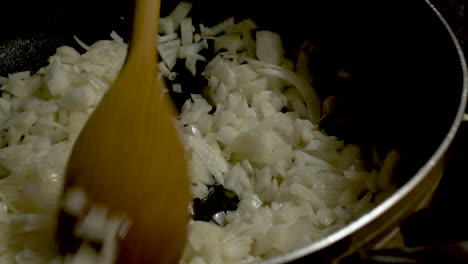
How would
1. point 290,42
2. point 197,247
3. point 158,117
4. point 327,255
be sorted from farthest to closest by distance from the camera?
point 290,42
point 197,247
point 158,117
point 327,255

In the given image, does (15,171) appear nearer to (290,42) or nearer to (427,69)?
(290,42)

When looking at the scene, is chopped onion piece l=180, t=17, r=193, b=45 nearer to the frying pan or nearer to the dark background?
the frying pan

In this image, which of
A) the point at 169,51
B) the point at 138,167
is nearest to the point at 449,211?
the point at 138,167

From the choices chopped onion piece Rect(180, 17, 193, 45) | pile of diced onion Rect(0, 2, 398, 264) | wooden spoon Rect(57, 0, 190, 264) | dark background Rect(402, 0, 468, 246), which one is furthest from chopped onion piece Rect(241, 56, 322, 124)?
wooden spoon Rect(57, 0, 190, 264)

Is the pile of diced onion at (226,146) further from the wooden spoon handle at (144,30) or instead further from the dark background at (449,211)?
the wooden spoon handle at (144,30)

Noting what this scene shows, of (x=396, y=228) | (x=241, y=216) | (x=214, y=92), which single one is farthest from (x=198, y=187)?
(x=396, y=228)

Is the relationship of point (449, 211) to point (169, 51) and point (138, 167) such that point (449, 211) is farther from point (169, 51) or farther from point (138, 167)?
point (169, 51)
